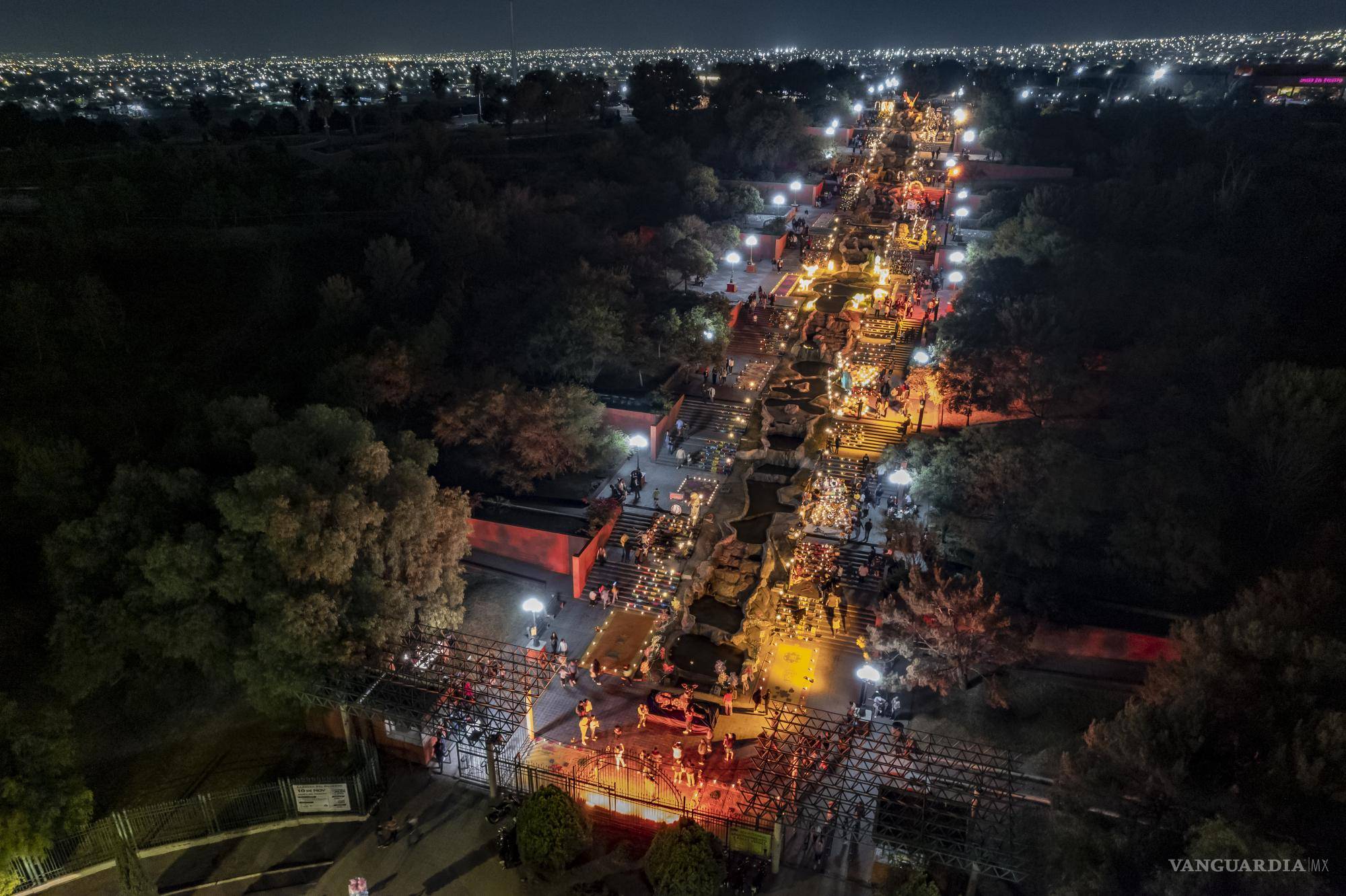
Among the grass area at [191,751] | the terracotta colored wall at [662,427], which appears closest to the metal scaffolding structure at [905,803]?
the grass area at [191,751]

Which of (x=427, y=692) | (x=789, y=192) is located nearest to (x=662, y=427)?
(x=427, y=692)

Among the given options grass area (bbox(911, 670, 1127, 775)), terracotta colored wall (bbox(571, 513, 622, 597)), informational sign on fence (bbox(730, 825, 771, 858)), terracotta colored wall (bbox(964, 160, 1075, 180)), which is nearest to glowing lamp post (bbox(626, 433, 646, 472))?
terracotta colored wall (bbox(571, 513, 622, 597))

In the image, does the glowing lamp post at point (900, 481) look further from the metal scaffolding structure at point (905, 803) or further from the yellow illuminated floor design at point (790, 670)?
the metal scaffolding structure at point (905, 803)

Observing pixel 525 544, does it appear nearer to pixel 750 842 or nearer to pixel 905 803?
pixel 750 842

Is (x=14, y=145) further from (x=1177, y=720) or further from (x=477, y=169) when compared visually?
(x=1177, y=720)

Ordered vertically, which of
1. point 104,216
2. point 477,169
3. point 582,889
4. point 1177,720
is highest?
point 477,169

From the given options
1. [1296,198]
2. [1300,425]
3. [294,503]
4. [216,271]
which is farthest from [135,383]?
[1296,198]
